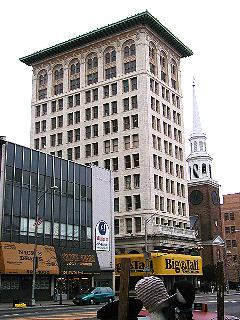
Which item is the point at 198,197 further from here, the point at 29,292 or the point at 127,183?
the point at 29,292

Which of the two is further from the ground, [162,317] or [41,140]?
[41,140]

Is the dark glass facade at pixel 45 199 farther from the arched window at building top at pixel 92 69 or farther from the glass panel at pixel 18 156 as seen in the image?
the arched window at building top at pixel 92 69

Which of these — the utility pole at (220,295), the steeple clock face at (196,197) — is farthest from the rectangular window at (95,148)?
the utility pole at (220,295)

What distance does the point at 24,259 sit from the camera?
1719 inches

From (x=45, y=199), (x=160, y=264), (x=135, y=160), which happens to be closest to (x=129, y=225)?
(x=135, y=160)

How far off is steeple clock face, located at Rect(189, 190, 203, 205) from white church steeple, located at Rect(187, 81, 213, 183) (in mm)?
2302

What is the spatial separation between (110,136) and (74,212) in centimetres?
2555

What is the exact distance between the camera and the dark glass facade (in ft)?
147

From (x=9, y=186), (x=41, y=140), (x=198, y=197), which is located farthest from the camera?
(x=198, y=197)

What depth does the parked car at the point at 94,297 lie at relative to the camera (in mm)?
40844

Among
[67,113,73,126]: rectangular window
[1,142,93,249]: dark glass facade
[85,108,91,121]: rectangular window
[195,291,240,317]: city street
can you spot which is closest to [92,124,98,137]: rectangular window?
[85,108,91,121]: rectangular window

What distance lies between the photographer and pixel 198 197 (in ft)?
320

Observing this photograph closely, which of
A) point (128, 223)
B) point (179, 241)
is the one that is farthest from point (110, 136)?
point (179, 241)

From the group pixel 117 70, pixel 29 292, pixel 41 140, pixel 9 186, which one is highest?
pixel 117 70
